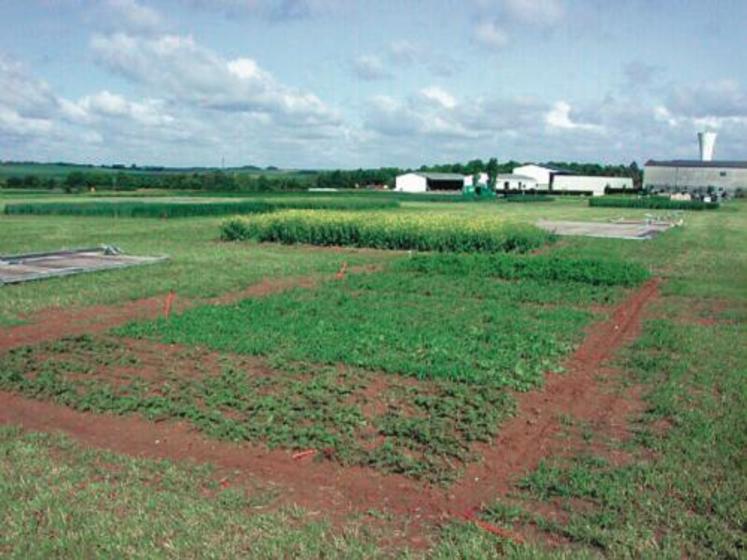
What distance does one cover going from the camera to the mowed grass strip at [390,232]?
69.8 ft

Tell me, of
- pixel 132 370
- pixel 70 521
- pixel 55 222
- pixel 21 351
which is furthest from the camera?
pixel 55 222

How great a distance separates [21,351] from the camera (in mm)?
8383

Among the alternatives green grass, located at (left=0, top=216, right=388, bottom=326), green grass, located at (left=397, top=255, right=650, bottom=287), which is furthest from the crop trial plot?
green grass, located at (left=0, top=216, right=388, bottom=326)

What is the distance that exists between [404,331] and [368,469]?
14.5 feet

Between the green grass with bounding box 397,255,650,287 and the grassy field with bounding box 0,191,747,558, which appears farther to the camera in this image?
the green grass with bounding box 397,255,650,287

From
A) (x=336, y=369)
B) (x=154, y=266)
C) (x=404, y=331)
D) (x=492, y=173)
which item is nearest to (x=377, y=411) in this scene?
(x=336, y=369)

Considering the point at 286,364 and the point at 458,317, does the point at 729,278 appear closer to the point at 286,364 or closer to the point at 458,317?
the point at 458,317

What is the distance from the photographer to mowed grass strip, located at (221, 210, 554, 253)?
69.8 ft

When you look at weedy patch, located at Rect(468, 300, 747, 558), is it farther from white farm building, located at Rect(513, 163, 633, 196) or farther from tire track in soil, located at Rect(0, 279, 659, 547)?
white farm building, located at Rect(513, 163, 633, 196)

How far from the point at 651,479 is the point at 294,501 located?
8.05ft

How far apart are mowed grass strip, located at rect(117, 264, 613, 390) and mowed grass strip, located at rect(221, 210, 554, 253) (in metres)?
8.04

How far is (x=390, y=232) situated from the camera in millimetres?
22594

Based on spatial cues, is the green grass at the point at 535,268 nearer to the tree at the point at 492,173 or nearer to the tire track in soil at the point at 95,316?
the tire track in soil at the point at 95,316

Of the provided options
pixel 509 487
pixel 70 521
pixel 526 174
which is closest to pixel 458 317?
pixel 509 487
